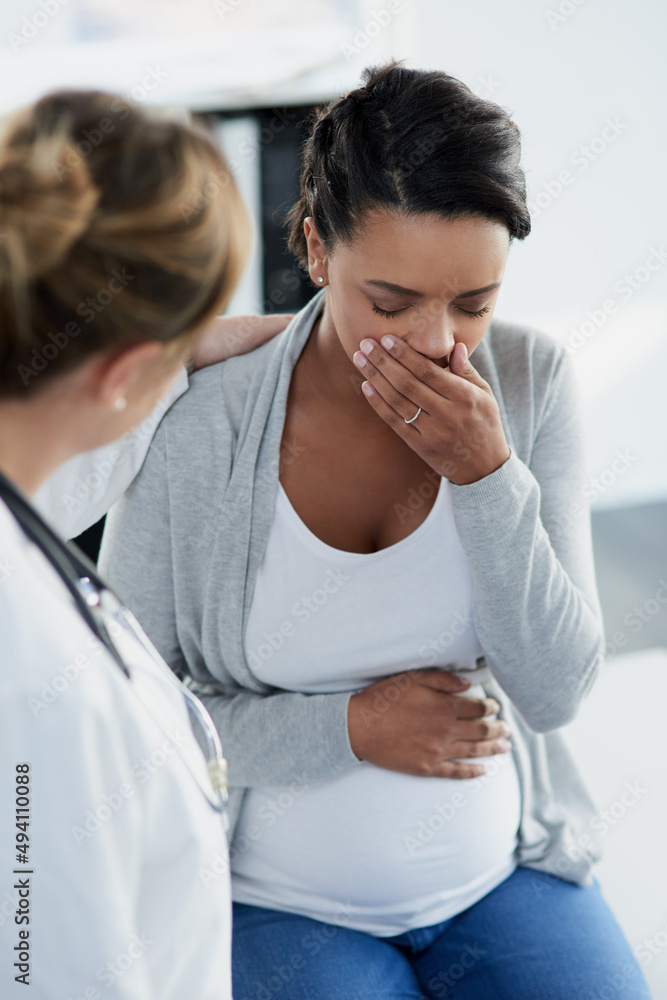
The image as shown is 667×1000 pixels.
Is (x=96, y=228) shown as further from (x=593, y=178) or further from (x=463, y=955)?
(x=593, y=178)

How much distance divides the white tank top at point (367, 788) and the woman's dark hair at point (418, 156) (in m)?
0.33

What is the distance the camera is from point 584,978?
104cm

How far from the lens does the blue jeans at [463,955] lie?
1036mm

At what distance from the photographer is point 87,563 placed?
70 cm

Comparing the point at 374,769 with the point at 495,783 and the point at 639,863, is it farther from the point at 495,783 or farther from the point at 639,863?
the point at 639,863

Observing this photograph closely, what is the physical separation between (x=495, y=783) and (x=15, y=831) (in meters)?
0.70

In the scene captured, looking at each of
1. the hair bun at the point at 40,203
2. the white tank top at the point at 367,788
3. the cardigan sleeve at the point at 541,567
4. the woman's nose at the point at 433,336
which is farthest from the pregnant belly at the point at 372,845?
the hair bun at the point at 40,203

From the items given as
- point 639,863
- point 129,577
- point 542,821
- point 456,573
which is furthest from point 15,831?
point 639,863

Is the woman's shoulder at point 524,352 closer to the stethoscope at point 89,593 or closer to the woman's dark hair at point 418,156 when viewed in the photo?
the woman's dark hair at point 418,156

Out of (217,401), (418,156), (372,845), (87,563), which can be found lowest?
(372,845)

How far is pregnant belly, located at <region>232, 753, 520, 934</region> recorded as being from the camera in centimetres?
110

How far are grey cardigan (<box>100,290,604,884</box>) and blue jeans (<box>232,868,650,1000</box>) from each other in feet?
0.27

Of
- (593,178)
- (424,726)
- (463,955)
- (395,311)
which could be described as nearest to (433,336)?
(395,311)

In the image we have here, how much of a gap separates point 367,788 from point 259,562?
32 cm
